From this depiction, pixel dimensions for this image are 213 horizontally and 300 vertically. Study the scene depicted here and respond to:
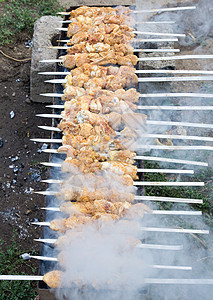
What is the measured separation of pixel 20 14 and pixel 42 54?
9.85ft

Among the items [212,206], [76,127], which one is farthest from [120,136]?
[212,206]

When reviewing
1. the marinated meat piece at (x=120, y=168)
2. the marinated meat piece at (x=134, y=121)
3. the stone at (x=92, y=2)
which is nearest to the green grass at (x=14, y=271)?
the marinated meat piece at (x=120, y=168)

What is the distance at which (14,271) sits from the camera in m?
4.89

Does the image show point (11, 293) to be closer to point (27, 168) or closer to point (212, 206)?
point (27, 168)

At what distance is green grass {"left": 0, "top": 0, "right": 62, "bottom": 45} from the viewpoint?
822 cm

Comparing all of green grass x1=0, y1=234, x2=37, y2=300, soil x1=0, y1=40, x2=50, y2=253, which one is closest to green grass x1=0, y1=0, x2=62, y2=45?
soil x1=0, y1=40, x2=50, y2=253

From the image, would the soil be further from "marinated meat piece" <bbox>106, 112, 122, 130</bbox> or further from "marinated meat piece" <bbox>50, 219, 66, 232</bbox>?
"marinated meat piece" <bbox>106, 112, 122, 130</bbox>

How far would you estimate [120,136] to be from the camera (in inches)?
171

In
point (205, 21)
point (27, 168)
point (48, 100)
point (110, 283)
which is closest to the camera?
point (110, 283)

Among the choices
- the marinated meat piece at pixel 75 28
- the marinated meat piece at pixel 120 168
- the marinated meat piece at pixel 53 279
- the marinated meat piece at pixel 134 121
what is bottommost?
the marinated meat piece at pixel 53 279

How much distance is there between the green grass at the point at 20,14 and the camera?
8.22 m

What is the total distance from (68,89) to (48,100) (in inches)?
94.4

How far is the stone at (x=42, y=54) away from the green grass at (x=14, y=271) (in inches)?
129

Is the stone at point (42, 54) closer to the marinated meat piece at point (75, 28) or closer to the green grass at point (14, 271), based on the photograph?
the marinated meat piece at point (75, 28)
